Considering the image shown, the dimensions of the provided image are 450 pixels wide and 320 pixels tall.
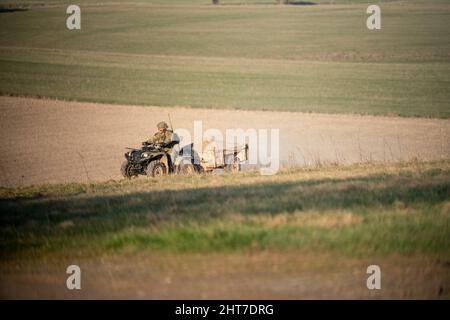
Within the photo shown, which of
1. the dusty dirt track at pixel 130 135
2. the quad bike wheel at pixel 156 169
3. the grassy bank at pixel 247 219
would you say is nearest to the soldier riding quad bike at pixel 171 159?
the quad bike wheel at pixel 156 169

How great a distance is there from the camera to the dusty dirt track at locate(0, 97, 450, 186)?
22.0 meters

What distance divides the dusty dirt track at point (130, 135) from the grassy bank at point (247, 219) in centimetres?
839

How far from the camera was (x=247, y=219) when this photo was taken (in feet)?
28.0

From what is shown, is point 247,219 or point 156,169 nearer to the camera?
point 247,219

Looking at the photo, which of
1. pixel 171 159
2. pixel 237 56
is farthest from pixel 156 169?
pixel 237 56

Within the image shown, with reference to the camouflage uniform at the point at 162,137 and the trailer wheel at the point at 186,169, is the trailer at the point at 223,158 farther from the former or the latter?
the camouflage uniform at the point at 162,137

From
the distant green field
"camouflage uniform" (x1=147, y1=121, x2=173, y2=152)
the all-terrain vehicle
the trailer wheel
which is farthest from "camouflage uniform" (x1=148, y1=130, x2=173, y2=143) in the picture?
the distant green field

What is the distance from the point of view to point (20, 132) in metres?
29.1

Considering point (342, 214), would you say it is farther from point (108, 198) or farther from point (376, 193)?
point (108, 198)

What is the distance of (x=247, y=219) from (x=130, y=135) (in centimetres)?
2055

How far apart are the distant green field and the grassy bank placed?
81.6 feet

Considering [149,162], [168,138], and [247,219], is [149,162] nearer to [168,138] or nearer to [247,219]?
[168,138]

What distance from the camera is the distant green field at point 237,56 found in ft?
133

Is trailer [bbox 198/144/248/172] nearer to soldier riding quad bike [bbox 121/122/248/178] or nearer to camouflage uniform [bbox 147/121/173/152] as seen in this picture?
soldier riding quad bike [bbox 121/122/248/178]
